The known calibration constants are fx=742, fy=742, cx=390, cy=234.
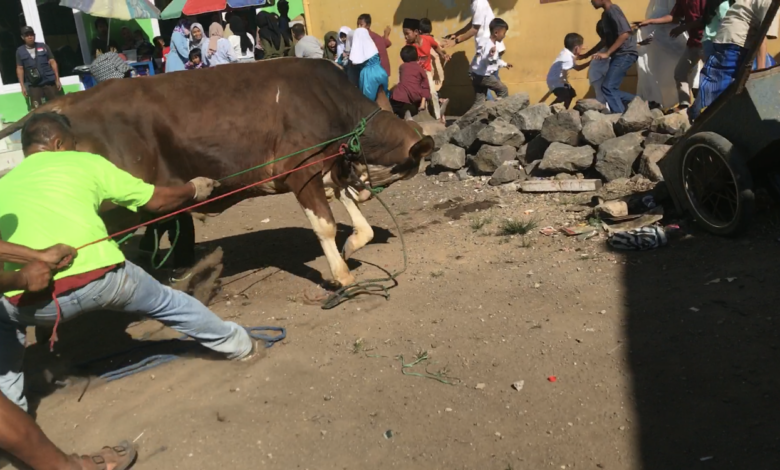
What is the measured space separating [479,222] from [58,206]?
440cm

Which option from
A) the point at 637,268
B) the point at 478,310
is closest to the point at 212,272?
the point at 478,310

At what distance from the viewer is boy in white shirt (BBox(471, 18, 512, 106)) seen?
1102 cm

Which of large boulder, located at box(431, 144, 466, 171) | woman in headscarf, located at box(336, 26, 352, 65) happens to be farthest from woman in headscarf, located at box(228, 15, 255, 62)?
large boulder, located at box(431, 144, 466, 171)

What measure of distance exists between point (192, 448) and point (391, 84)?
10.6 meters

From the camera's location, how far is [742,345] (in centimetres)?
432

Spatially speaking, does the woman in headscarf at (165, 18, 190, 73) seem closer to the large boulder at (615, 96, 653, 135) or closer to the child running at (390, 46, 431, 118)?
the child running at (390, 46, 431, 118)

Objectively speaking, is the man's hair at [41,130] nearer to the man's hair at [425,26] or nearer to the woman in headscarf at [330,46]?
the man's hair at [425,26]

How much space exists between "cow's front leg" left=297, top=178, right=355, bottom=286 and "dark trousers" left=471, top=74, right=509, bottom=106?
5.66 m

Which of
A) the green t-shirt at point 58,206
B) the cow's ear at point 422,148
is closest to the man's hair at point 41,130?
the green t-shirt at point 58,206

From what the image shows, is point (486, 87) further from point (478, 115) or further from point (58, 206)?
A: point (58, 206)

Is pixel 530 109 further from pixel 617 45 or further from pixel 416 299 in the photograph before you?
pixel 416 299

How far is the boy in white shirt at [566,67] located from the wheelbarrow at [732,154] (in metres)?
4.25

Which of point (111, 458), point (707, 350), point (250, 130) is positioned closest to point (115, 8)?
point (250, 130)

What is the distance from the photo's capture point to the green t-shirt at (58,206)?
376 cm
